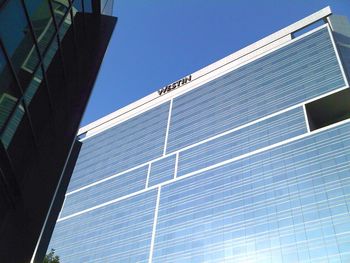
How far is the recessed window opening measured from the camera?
3241 inches

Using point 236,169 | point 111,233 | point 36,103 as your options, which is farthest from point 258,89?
point 36,103

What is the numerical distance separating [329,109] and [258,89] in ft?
66.6

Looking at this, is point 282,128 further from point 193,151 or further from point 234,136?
point 193,151

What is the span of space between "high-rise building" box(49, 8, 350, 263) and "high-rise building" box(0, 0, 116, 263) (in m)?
54.1

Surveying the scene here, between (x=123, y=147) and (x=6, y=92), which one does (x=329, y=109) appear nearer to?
(x=123, y=147)

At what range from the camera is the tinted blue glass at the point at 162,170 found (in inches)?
4151

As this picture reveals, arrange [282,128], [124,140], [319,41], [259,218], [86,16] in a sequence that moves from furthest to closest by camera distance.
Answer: [124,140], [319,41], [282,128], [259,218], [86,16]

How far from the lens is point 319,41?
9319cm

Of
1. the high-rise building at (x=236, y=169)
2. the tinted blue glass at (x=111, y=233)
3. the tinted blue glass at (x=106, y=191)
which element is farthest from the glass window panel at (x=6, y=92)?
the tinted blue glass at (x=106, y=191)

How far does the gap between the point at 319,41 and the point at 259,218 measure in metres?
47.7

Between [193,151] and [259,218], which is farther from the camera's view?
[193,151]

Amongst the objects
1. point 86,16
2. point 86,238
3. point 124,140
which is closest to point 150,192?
point 86,238

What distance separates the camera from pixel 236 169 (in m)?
88.0

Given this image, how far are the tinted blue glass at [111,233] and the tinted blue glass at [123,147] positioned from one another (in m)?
15.6
